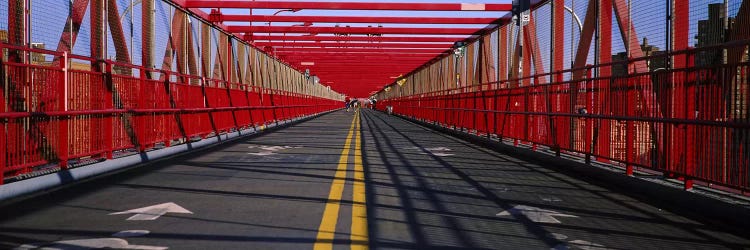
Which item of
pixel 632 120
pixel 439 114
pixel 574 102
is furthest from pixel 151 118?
pixel 439 114

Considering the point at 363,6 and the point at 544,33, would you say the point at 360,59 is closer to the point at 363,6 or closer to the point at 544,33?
the point at 363,6

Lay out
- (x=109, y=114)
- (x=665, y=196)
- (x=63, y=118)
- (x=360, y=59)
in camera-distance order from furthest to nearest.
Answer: (x=360, y=59), (x=109, y=114), (x=63, y=118), (x=665, y=196)

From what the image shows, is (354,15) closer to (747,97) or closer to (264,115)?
(264,115)

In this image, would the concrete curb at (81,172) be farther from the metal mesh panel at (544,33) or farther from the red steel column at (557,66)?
the metal mesh panel at (544,33)

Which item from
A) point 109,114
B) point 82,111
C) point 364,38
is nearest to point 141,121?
point 109,114

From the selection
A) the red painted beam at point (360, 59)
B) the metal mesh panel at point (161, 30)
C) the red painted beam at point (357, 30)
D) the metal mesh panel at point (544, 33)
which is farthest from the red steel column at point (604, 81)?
the red painted beam at point (360, 59)

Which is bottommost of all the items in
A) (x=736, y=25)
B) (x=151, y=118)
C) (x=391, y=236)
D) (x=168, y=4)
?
(x=391, y=236)

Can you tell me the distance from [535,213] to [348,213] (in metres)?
1.71

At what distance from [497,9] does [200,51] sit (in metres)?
9.08

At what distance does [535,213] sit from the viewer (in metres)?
6.26

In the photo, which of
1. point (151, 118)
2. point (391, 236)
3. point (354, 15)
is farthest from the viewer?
point (354, 15)

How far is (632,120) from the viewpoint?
8.56 metres

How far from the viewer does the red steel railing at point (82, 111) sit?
748 centimetres

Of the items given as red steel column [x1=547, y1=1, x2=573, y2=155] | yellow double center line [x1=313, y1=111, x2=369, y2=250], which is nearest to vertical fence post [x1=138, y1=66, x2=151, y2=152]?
yellow double center line [x1=313, y1=111, x2=369, y2=250]
